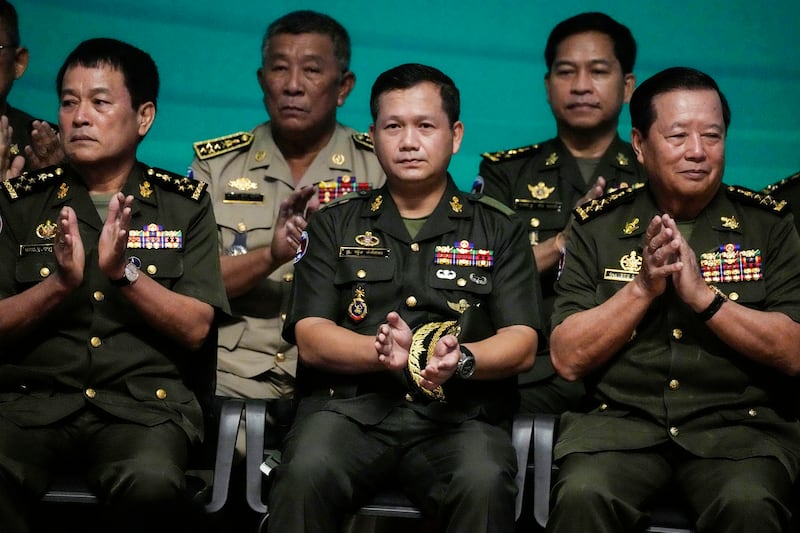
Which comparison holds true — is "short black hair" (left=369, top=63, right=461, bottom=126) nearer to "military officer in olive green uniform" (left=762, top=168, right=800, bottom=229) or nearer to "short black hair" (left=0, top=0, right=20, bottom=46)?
"military officer in olive green uniform" (left=762, top=168, right=800, bottom=229)

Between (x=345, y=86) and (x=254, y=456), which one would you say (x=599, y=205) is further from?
(x=345, y=86)

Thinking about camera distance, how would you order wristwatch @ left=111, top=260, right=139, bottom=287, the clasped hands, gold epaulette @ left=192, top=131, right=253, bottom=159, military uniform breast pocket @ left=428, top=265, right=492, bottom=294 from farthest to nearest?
gold epaulette @ left=192, top=131, right=253, bottom=159
military uniform breast pocket @ left=428, top=265, right=492, bottom=294
wristwatch @ left=111, top=260, right=139, bottom=287
the clasped hands

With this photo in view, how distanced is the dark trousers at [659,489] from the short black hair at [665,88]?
3.56 ft

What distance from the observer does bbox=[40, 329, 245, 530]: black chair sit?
12.8 ft

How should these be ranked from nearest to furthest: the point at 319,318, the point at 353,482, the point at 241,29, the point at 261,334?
the point at 353,482 < the point at 319,318 < the point at 261,334 < the point at 241,29

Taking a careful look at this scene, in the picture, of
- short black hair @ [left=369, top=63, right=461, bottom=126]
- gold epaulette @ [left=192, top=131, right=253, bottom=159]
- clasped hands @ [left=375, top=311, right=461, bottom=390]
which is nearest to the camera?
clasped hands @ [left=375, top=311, right=461, bottom=390]

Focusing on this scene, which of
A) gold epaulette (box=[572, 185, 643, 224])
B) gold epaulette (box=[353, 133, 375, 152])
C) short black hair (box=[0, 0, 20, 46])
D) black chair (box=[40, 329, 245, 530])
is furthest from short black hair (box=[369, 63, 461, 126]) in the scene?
short black hair (box=[0, 0, 20, 46])

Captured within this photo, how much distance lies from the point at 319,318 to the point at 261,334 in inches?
32.8

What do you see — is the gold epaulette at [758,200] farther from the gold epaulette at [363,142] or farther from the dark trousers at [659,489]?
the gold epaulette at [363,142]

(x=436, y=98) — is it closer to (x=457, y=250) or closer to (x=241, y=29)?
(x=457, y=250)

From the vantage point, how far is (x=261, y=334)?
497 cm

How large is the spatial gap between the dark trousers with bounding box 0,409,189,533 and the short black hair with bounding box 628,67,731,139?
1778mm

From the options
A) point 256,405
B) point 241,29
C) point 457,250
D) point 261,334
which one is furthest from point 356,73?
point 256,405

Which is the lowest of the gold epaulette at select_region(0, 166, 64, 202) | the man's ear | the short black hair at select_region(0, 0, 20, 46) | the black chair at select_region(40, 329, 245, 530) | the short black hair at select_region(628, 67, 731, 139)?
the black chair at select_region(40, 329, 245, 530)
